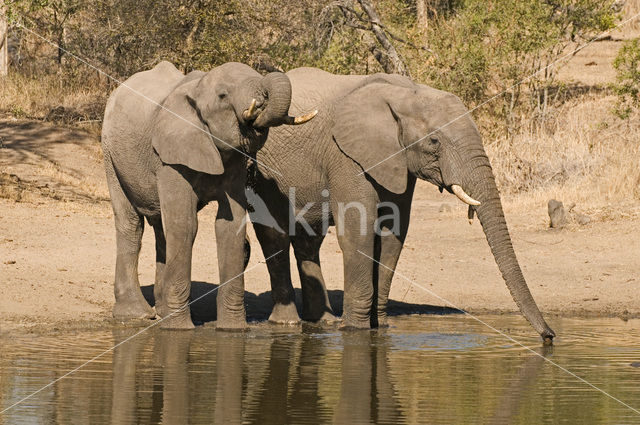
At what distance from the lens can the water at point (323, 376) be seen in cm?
721

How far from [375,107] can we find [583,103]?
55.4 feet

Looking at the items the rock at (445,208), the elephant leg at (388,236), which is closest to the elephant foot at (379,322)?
the elephant leg at (388,236)

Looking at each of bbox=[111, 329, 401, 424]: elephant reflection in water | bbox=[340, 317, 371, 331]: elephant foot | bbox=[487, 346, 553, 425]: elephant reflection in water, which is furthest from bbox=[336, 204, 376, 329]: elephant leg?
bbox=[487, 346, 553, 425]: elephant reflection in water

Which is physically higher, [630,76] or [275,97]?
[630,76]

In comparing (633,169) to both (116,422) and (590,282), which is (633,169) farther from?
(116,422)

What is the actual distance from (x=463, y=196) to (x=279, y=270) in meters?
2.38

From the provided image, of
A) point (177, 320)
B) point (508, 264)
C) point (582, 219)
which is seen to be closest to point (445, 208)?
point (582, 219)

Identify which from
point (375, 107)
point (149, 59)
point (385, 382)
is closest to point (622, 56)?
point (149, 59)

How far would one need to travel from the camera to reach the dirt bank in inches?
492

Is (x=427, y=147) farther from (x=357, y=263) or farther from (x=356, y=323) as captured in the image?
(x=356, y=323)

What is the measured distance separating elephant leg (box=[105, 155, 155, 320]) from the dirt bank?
28 cm

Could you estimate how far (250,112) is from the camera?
32.6 ft

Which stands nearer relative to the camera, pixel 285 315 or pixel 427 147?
pixel 427 147

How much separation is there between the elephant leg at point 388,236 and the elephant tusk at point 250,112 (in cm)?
173
